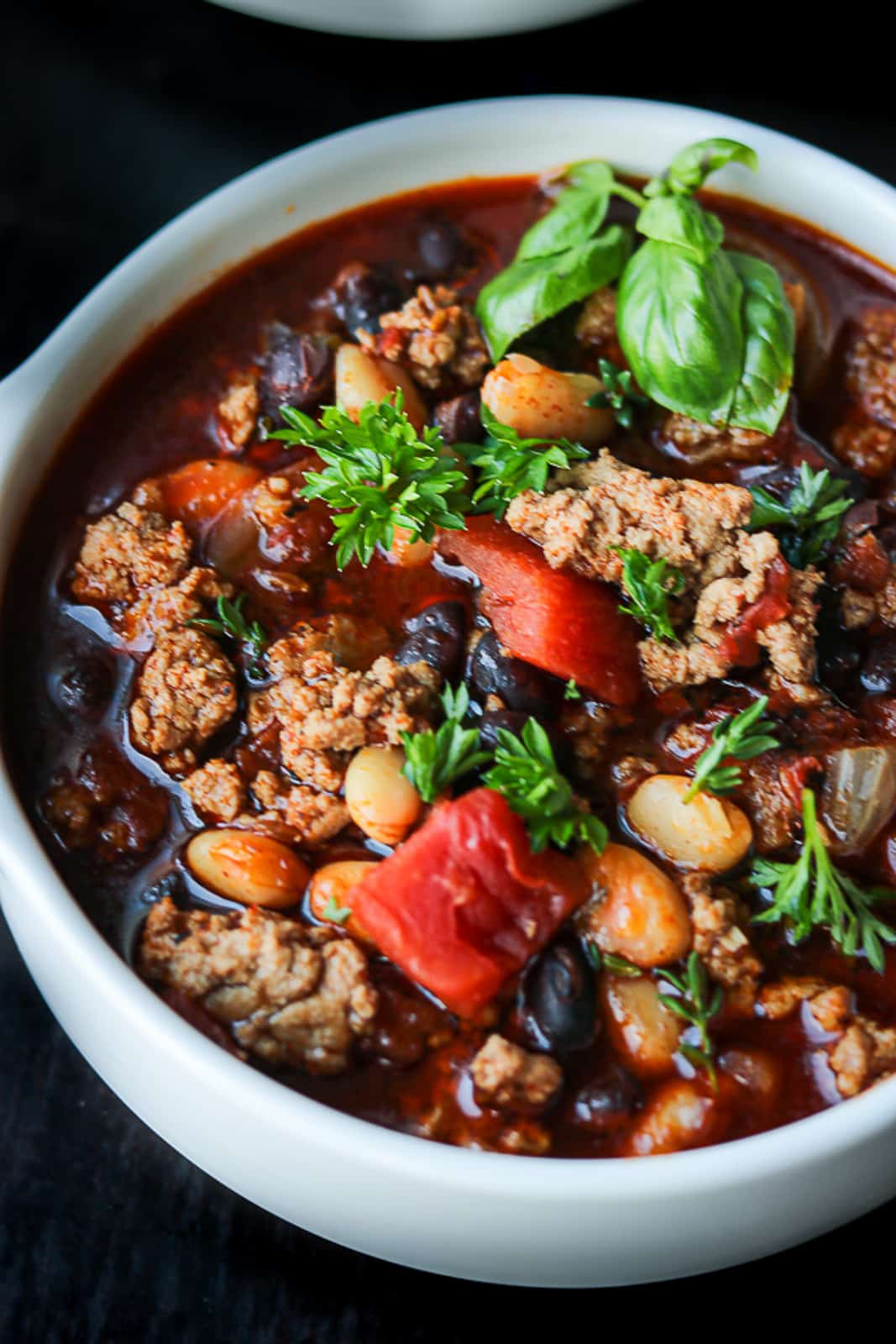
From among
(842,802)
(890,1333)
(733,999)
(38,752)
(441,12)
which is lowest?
(890,1333)

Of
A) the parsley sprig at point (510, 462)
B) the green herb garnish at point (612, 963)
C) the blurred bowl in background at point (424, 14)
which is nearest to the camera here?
the green herb garnish at point (612, 963)

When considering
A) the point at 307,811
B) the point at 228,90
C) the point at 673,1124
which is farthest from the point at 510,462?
the point at 228,90

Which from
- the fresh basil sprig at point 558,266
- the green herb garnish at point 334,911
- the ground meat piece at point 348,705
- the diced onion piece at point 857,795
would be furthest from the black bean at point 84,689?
the diced onion piece at point 857,795

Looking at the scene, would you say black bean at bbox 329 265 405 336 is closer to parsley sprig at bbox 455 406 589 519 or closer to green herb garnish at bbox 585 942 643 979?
parsley sprig at bbox 455 406 589 519

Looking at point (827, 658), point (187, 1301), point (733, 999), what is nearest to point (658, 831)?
point (733, 999)

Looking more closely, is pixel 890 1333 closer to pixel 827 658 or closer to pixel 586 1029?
pixel 586 1029

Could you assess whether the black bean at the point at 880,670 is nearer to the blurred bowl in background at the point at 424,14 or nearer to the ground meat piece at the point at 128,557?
the ground meat piece at the point at 128,557

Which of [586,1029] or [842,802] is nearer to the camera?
[586,1029]
